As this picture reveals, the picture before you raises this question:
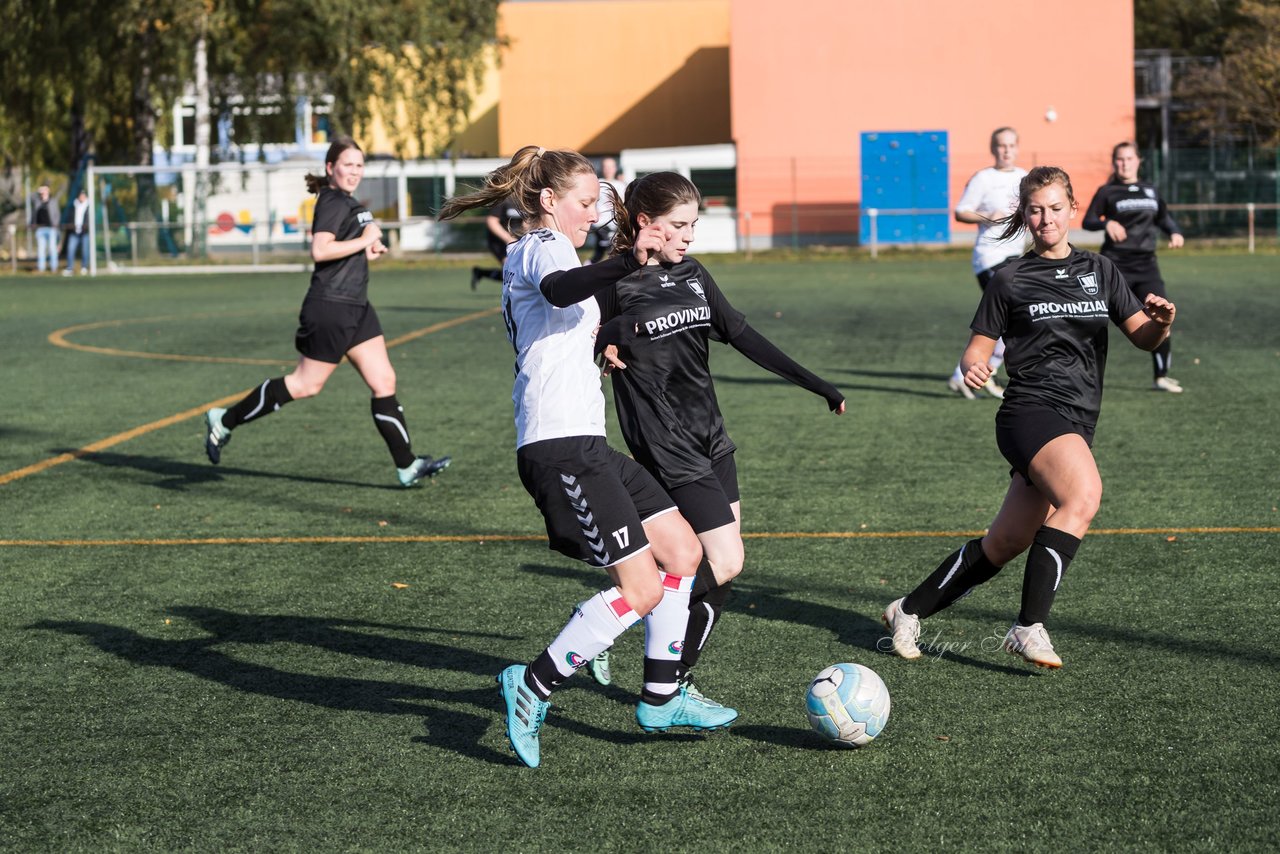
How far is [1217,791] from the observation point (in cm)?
399

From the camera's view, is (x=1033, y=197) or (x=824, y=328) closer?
(x=1033, y=197)

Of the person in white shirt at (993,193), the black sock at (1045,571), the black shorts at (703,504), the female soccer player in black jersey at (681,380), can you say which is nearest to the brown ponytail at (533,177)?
the female soccer player in black jersey at (681,380)

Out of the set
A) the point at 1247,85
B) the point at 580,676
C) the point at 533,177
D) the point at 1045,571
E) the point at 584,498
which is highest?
the point at 1247,85

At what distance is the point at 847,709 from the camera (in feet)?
14.2

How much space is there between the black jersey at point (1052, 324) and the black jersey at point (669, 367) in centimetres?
102

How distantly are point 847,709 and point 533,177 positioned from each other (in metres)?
1.74

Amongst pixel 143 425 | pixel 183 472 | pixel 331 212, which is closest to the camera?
pixel 331 212

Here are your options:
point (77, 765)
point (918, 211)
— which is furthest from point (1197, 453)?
point (918, 211)

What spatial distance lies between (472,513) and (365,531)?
0.63 metres

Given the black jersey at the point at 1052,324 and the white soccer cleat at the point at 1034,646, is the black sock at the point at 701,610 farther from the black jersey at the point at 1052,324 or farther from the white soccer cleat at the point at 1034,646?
the black jersey at the point at 1052,324

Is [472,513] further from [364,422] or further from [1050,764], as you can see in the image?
[1050,764]

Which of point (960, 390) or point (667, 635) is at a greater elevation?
point (960, 390)

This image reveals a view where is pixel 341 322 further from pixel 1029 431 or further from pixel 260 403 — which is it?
pixel 1029 431

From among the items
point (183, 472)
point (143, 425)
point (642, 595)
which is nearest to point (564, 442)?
point (642, 595)
